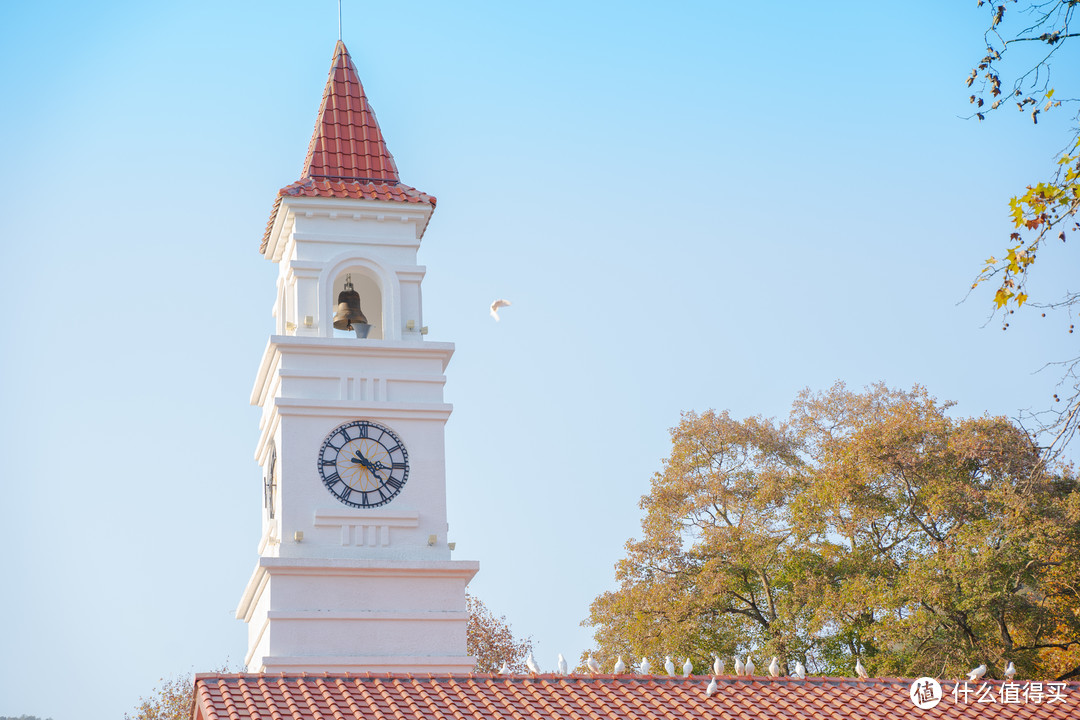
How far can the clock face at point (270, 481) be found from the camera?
21.5 m

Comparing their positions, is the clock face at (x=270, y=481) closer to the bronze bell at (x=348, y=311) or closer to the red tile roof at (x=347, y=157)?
the bronze bell at (x=348, y=311)

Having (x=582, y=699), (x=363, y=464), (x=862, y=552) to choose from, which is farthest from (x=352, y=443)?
(x=862, y=552)

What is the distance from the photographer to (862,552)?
90.6ft

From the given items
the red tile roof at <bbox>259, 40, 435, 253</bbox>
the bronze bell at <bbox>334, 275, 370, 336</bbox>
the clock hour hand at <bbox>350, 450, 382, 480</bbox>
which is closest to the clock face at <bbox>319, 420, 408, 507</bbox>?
the clock hour hand at <bbox>350, 450, 382, 480</bbox>

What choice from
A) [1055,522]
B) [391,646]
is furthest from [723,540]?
[391,646]

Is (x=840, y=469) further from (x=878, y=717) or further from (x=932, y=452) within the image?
(x=878, y=717)

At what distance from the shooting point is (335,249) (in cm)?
2250

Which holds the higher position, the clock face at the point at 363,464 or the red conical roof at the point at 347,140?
the red conical roof at the point at 347,140

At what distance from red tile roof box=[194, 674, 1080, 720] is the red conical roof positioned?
31.7ft

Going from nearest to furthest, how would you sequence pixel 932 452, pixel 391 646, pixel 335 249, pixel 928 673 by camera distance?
pixel 391 646, pixel 335 249, pixel 928 673, pixel 932 452

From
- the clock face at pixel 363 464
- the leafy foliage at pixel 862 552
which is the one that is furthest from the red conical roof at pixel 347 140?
the leafy foliage at pixel 862 552

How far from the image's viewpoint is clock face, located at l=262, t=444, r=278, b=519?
21.5m

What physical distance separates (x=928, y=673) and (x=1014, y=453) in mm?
4267

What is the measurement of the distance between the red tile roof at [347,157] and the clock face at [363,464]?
11.8 feet
